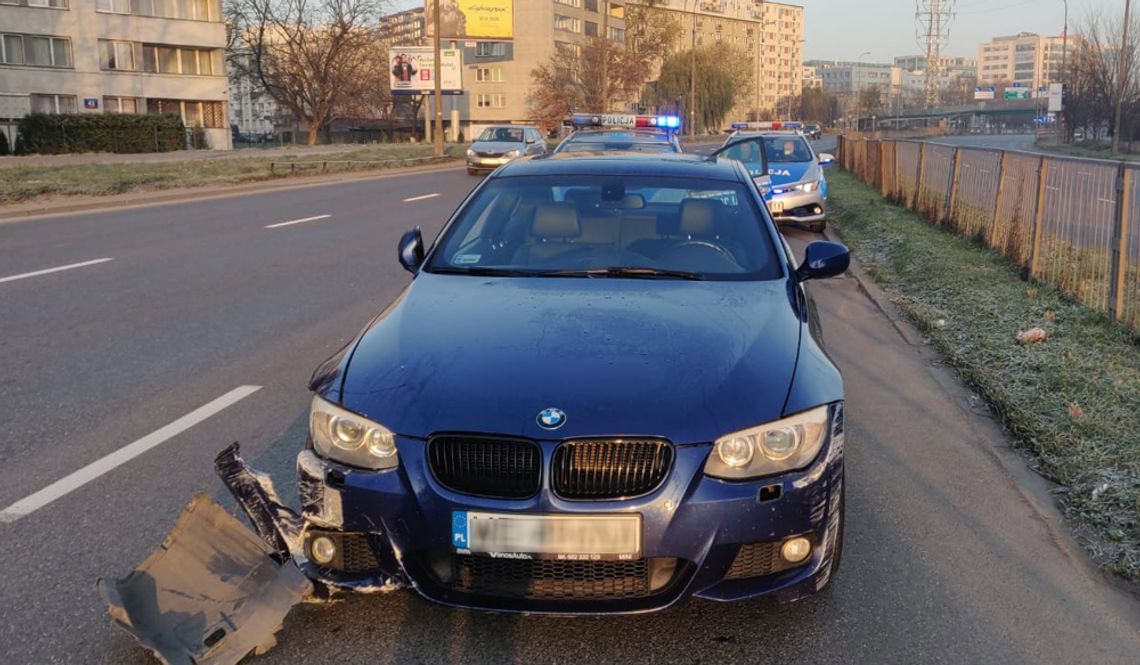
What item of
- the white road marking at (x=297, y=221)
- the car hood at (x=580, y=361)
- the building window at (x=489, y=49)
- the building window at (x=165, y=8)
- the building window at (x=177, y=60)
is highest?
the building window at (x=489, y=49)

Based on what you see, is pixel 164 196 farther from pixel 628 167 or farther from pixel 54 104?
pixel 54 104

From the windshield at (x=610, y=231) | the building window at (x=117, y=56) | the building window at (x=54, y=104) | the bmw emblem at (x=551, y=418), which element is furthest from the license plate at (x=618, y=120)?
the building window at (x=117, y=56)

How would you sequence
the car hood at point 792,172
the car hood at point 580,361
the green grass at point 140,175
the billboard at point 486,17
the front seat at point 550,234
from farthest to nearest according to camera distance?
the billboard at point 486,17 < the green grass at point 140,175 < the car hood at point 792,172 < the front seat at point 550,234 < the car hood at point 580,361

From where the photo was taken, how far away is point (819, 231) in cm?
1745

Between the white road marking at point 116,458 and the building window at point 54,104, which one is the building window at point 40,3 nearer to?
the building window at point 54,104

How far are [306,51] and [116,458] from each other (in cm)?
7609

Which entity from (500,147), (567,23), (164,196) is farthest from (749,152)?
(567,23)

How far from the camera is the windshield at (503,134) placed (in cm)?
3481

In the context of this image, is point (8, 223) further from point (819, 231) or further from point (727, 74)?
point (727, 74)

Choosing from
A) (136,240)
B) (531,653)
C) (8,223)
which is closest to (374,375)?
(531,653)

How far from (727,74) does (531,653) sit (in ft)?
347

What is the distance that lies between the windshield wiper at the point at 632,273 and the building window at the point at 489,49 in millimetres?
102977

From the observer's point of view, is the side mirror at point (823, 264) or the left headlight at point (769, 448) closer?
the left headlight at point (769, 448)

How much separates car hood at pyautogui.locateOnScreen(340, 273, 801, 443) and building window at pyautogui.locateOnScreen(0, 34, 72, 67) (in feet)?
196
